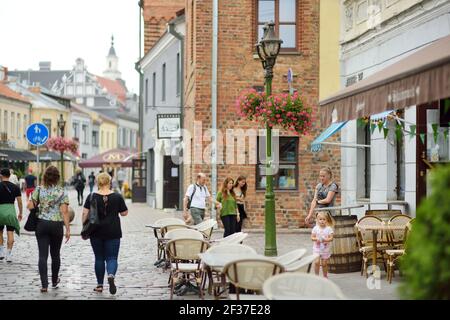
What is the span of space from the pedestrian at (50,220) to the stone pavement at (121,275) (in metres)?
0.33

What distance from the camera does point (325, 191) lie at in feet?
47.8

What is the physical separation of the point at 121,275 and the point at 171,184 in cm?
2123

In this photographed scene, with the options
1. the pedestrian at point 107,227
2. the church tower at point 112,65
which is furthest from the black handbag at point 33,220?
the church tower at point 112,65

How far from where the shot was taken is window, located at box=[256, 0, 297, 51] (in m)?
23.5

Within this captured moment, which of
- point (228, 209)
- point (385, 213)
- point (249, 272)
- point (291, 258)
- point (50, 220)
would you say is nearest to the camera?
point (249, 272)

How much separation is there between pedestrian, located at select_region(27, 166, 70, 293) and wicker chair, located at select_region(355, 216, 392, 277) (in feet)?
14.1

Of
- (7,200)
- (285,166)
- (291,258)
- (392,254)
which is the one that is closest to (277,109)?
(392,254)

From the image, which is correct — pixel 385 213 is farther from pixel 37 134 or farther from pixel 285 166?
pixel 37 134

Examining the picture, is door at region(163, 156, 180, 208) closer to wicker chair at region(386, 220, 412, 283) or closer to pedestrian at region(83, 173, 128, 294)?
wicker chair at region(386, 220, 412, 283)

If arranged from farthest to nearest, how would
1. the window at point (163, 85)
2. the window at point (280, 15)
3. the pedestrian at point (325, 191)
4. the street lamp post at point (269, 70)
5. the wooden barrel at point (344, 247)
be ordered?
1. the window at point (163, 85)
2. the window at point (280, 15)
3. the street lamp post at point (269, 70)
4. the pedestrian at point (325, 191)
5. the wooden barrel at point (344, 247)

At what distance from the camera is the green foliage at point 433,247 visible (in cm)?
434

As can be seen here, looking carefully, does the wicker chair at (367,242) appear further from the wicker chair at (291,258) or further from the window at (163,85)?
the window at (163,85)
